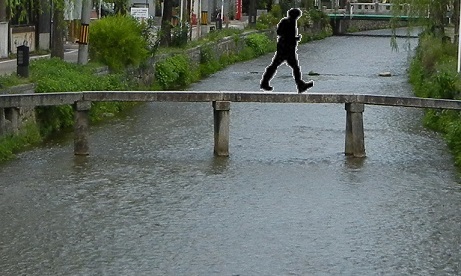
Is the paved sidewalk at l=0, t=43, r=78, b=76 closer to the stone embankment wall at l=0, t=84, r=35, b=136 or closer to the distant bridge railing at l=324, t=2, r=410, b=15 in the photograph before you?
the stone embankment wall at l=0, t=84, r=35, b=136

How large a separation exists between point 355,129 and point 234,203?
13.9 feet

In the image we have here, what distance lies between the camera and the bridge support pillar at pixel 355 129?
62.8 ft

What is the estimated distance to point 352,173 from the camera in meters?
18.2

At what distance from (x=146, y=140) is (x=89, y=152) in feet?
7.15

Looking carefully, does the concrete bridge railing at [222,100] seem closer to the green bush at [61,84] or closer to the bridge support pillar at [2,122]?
the bridge support pillar at [2,122]

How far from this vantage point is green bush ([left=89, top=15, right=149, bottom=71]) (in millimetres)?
27062

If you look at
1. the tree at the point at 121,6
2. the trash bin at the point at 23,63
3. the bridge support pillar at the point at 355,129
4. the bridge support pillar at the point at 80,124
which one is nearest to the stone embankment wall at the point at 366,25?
the tree at the point at 121,6

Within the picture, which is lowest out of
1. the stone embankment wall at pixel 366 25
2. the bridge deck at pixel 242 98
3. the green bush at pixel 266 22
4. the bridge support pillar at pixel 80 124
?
the bridge support pillar at pixel 80 124

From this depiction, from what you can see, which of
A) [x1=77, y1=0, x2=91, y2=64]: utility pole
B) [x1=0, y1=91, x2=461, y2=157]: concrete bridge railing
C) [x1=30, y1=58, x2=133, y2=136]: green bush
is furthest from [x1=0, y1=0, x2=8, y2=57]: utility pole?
[x1=0, y1=91, x2=461, y2=157]: concrete bridge railing

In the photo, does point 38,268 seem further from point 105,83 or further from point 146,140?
point 105,83

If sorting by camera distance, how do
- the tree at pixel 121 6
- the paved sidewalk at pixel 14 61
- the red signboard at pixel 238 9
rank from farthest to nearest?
the red signboard at pixel 238 9, the tree at pixel 121 6, the paved sidewalk at pixel 14 61

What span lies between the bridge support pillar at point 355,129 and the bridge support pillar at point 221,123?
2.04 metres

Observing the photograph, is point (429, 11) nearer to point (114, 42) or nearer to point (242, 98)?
point (114, 42)

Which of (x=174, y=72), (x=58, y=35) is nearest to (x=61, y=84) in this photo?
(x=58, y=35)
